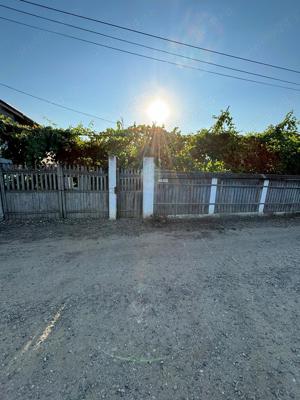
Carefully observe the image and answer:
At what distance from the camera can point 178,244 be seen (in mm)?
5238

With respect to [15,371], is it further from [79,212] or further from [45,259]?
[79,212]

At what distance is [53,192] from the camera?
21.7 feet

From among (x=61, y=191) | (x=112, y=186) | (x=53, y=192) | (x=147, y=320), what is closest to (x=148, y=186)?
(x=112, y=186)

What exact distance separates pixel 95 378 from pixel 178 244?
3589 millimetres

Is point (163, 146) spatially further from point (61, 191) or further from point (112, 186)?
point (61, 191)

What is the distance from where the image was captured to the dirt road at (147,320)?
6.29 feet

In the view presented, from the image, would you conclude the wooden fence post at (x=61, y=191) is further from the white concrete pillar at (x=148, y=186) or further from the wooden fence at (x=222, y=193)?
the wooden fence at (x=222, y=193)

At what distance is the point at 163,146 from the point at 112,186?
3186 millimetres

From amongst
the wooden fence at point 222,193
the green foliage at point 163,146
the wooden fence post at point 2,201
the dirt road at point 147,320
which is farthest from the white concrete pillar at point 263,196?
the wooden fence post at point 2,201

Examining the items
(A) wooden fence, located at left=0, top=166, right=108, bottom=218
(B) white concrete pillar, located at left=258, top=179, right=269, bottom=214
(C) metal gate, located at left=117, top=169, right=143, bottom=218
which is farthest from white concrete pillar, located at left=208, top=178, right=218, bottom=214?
(A) wooden fence, located at left=0, top=166, right=108, bottom=218

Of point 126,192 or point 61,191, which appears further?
point 126,192

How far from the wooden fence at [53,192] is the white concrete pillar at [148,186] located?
4.45 feet

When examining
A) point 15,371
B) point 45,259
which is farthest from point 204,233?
point 15,371

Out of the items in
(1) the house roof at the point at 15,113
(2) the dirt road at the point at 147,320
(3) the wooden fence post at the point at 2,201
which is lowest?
(2) the dirt road at the point at 147,320
